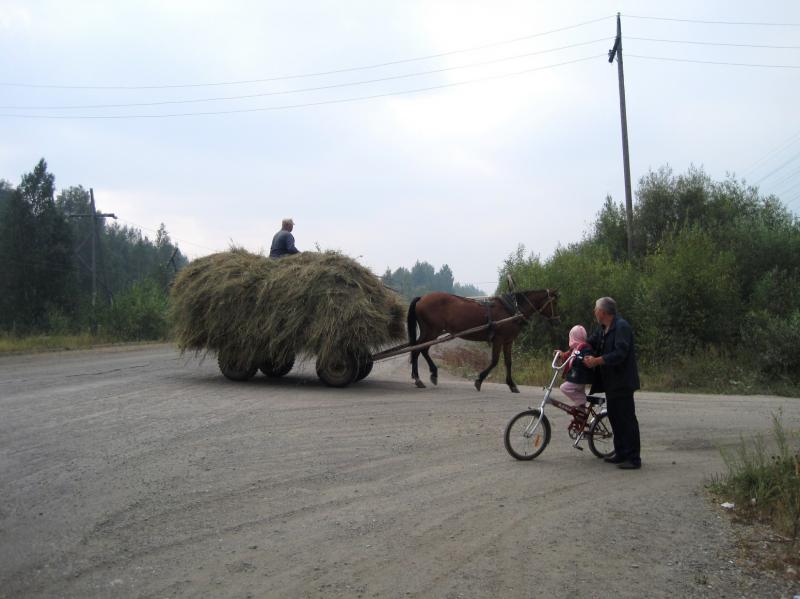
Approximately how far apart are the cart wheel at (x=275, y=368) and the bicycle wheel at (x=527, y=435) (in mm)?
6645

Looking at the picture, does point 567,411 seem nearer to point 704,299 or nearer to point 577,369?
point 577,369

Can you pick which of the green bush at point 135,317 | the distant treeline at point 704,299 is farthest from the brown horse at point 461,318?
the green bush at point 135,317

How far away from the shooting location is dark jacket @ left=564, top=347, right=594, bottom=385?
23.3ft

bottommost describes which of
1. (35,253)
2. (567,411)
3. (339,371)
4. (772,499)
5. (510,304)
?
(772,499)

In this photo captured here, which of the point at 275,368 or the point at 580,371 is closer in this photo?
the point at 580,371

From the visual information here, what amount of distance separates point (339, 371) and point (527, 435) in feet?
19.1

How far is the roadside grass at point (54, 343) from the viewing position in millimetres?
24438

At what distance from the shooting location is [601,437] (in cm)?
743

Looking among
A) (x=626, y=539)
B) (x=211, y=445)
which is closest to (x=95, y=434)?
(x=211, y=445)

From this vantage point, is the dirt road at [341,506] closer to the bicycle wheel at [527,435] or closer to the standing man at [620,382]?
the bicycle wheel at [527,435]

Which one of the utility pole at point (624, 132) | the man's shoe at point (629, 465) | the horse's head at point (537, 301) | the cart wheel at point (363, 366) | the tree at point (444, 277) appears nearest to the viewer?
the man's shoe at point (629, 465)

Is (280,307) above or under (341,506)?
above

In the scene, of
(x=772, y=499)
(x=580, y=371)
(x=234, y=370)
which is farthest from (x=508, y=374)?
(x=772, y=499)

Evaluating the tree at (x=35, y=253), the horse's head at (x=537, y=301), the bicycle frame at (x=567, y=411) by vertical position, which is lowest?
the bicycle frame at (x=567, y=411)
